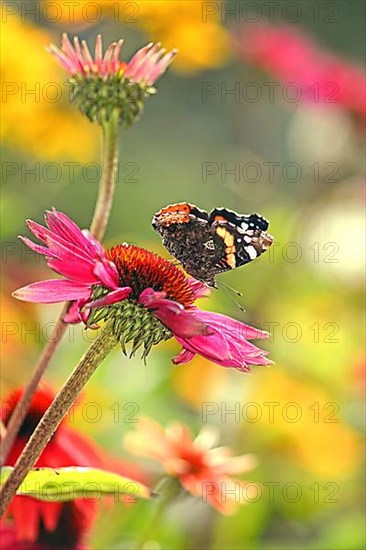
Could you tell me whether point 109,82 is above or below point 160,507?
above

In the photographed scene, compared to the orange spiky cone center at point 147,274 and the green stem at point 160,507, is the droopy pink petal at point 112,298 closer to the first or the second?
the orange spiky cone center at point 147,274

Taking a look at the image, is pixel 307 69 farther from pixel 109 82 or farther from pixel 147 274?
pixel 147 274

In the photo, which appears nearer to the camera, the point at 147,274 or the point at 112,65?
the point at 147,274

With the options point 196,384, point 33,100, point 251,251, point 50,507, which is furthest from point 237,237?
point 196,384

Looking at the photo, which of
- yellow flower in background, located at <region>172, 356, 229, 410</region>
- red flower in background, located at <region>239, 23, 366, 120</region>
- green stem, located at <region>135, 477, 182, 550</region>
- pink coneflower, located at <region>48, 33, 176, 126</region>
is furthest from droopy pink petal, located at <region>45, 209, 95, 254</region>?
red flower in background, located at <region>239, 23, 366, 120</region>

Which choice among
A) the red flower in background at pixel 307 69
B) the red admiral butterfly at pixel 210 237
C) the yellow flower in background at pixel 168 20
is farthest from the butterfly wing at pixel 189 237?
the red flower in background at pixel 307 69

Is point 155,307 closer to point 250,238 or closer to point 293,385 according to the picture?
point 250,238

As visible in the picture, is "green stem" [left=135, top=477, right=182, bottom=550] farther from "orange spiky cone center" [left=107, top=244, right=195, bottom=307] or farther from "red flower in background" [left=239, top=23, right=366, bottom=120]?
"red flower in background" [left=239, top=23, right=366, bottom=120]
